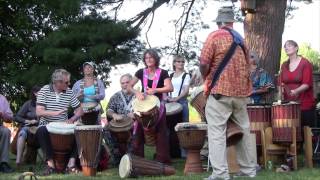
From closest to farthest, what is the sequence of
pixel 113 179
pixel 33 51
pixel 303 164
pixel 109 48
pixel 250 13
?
pixel 113 179 → pixel 303 164 → pixel 250 13 → pixel 109 48 → pixel 33 51

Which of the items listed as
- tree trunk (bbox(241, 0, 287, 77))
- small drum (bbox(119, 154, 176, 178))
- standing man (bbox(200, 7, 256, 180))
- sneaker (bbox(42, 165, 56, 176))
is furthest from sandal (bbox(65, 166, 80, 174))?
tree trunk (bbox(241, 0, 287, 77))

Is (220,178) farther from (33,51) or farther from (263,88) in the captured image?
(33,51)

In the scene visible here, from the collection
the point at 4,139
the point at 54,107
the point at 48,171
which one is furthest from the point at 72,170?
the point at 4,139

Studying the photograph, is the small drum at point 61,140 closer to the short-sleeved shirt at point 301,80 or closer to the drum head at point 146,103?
the drum head at point 146,103

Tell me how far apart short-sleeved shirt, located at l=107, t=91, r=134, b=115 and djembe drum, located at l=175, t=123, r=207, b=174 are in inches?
64.4

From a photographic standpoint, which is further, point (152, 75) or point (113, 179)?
point (152, 75)

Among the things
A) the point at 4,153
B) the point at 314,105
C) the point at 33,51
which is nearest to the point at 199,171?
the point at 314,105

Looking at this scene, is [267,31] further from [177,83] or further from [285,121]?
[285,121]

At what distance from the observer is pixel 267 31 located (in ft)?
31.7

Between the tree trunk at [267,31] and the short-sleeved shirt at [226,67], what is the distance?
319 centimetres

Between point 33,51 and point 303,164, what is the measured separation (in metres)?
5.70

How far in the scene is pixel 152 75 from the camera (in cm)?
827

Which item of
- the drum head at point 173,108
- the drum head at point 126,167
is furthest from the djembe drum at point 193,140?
the drum head at point 173,108

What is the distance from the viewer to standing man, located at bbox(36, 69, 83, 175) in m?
7.87
